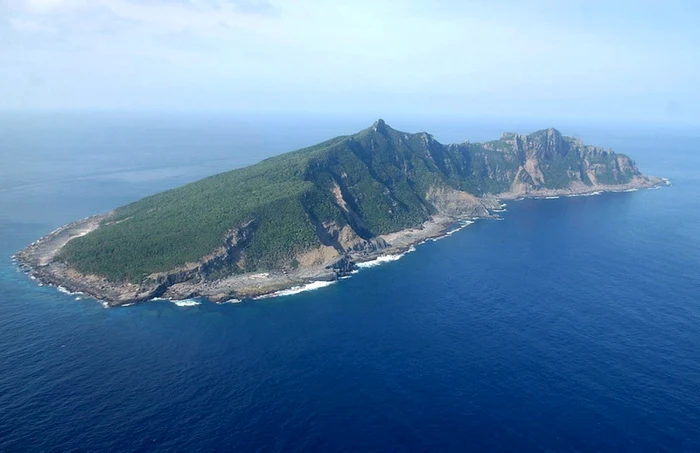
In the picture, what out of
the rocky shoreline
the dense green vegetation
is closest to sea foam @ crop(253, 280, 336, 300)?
the rocky shoreline

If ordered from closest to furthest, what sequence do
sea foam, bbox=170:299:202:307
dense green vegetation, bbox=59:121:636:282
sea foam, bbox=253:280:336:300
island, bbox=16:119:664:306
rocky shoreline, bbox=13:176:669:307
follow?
sea foam, bbox=170:299:202:307
rocky shoreline, bbox=13:176:669:307
sea foam, bbox=253:280:336:300
island, bbox=16:119:664:306
dense green vegetation, bbox=59:121:636:282

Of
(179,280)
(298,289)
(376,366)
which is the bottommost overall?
(376,366)

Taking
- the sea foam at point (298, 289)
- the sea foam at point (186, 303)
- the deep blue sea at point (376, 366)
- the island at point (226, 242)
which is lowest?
the deep blue sea at point (376, 366)

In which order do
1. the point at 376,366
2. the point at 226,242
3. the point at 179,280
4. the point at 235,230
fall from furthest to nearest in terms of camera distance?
the point at 235,230 < the point at 226,242 < the point at 179,280 < the point at 376,366

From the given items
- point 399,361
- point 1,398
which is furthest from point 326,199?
point 1,398

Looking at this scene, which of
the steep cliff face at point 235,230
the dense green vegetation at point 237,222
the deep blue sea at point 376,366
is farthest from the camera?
the dense green vegetation at point 237,222

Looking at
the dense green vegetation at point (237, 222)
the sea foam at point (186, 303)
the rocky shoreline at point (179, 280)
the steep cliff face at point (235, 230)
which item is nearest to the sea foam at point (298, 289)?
the rocky shoreline at point (179, 280)

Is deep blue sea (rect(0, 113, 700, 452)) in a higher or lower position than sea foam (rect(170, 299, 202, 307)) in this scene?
lower

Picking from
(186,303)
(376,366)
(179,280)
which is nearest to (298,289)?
(186,303)

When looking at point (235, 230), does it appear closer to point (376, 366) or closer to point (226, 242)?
point (226, 242)

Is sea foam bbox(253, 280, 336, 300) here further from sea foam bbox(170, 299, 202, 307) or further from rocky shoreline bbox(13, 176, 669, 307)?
sea foam bbox(170, 299, 202, 307)

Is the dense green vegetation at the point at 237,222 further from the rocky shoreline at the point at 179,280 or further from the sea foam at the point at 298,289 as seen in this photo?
the sea foam at the point at 298,289

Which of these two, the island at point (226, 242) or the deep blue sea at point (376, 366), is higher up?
the island at point (226, 242)
